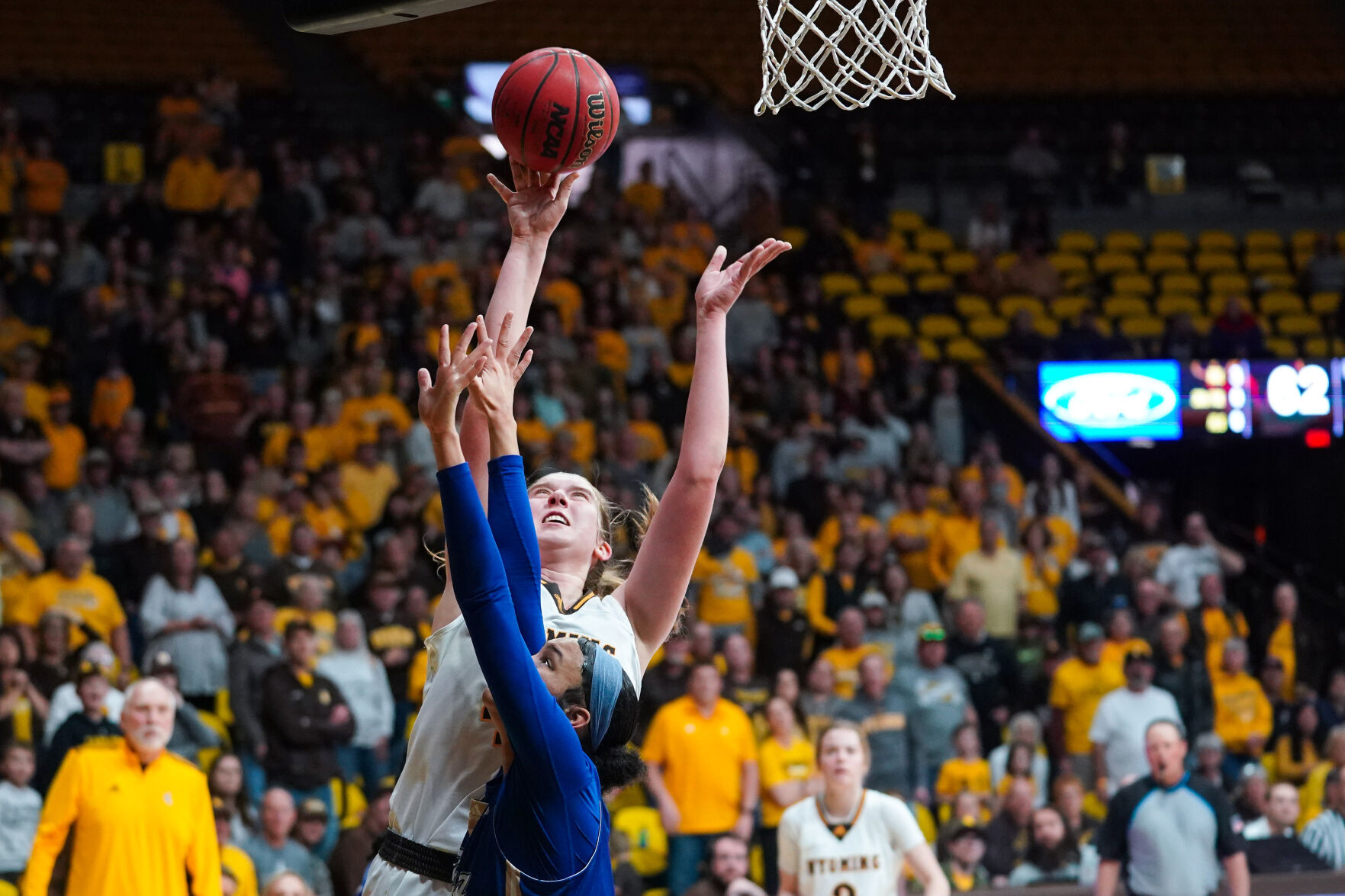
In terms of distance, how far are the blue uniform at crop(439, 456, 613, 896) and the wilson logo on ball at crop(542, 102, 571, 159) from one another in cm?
106

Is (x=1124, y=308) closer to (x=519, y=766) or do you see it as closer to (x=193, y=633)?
(x=193, y=633)

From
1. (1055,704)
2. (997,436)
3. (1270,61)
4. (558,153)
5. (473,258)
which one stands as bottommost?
(1055,704)

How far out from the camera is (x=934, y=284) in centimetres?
1423

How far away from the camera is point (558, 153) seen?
3.62m

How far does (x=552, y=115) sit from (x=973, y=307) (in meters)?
10.7

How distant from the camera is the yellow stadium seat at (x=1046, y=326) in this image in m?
13.6

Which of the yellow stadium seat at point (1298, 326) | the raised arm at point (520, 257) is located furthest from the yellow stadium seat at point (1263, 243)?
the raised arm at point (520, 257)

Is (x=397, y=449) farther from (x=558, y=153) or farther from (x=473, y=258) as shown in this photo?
(x=558, y=153)

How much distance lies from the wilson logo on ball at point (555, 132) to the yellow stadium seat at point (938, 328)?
1033 cm

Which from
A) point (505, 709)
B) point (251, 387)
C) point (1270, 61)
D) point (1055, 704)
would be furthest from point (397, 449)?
point (1270, 61)

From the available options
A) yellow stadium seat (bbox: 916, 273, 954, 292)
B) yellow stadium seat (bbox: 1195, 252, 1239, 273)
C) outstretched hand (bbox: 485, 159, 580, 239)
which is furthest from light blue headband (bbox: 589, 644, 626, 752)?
yellow stadium seat (bbox: 1195, 252, 1239, 273)

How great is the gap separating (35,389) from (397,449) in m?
2.27

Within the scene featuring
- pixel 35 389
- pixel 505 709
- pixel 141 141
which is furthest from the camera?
pixel 141 141

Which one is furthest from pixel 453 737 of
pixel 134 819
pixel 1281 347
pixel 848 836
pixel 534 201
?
pixel 1281 347
